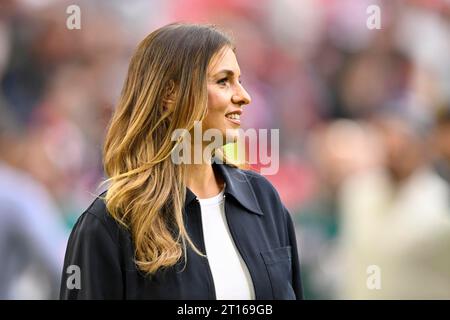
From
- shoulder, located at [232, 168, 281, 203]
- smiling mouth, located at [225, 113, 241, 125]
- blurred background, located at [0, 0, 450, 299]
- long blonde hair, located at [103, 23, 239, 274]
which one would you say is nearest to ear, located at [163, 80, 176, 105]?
long blonde hair, located at [103, 23, 239, 274]

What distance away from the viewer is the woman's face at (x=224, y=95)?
1540 mm

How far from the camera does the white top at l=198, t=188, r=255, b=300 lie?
58.0 inches

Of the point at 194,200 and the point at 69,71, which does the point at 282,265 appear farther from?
the point at 69,71

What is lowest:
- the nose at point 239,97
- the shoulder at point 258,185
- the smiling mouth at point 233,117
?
the shoulder at point 258,185

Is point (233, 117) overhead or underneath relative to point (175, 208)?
overhead

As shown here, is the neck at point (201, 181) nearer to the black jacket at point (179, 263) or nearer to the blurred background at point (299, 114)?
the black jacket at point (179, 263)

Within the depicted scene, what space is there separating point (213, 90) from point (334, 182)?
1.60 m

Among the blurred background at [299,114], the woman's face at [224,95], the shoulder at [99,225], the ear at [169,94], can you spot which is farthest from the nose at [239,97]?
the blurred background at [299,114]

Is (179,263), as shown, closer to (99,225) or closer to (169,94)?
(99,225)

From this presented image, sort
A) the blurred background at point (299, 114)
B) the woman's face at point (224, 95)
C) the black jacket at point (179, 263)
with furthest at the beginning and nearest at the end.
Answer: the blurred background at point (299, 114), the woman's face at point (224, 95), the black jacket at point (179, 263)

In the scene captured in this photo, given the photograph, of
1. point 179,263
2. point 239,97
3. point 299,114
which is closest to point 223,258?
point 179,263

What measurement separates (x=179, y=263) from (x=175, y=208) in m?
0.11

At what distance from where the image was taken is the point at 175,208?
150 centimetres
